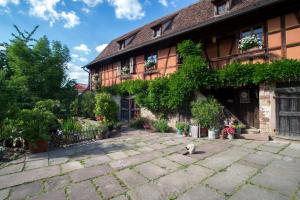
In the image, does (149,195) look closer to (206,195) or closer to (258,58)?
(206,195)

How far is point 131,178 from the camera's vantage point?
12.7 feet

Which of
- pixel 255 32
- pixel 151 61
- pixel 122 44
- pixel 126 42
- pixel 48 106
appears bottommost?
pixel 48 106

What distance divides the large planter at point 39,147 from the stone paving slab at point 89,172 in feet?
8.13

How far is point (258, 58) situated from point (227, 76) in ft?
4.30

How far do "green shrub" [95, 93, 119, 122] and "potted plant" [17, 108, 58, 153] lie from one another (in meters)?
3.74

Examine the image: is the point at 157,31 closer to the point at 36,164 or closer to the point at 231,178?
the point at 36,164

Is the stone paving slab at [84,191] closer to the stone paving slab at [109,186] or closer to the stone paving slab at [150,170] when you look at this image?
the stone paving slab at [109,186]

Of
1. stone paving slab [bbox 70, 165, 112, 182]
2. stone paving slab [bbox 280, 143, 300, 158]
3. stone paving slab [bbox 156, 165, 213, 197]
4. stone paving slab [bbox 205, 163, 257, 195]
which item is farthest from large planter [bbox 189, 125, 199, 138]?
stone paving slab [bbox 70, 165, 112, 182]

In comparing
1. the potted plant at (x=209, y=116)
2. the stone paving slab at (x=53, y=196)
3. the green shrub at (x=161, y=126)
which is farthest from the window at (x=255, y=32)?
the stone paving slab at (x=53, y=196)

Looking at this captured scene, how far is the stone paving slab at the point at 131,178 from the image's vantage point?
3652 mm

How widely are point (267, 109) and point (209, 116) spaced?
2068 millimetres

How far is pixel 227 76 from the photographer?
25.7ft

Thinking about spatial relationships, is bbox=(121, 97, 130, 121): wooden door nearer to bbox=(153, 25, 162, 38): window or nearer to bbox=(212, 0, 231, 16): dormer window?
bbox=(153, 25, 162, 38): window

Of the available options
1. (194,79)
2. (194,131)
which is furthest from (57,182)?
(194,79)
